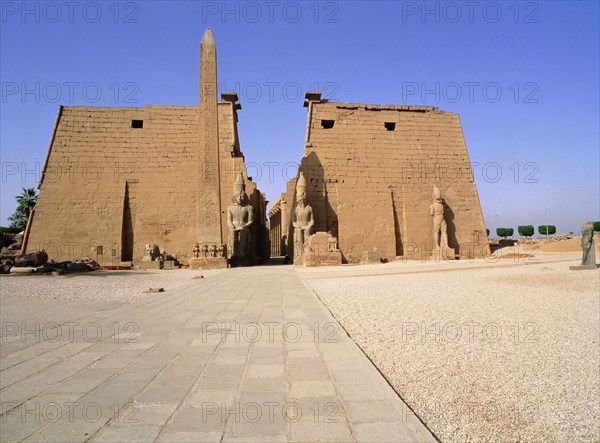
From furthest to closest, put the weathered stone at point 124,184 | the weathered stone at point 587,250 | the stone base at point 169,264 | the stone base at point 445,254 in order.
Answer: the stone base at point 445,254
the weathered stone at point 124,184
the stone base at point 169,264
the weathered stone at point 587,250

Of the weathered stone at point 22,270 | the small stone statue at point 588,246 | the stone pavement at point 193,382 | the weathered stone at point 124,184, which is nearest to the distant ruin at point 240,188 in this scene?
the weathered stone at point 124,184

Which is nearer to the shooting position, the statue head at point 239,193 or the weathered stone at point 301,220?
the weathered stone at point 301,220

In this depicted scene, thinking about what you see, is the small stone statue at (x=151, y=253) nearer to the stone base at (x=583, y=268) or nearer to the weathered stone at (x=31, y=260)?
the weathered stone at (x=31, y=260)

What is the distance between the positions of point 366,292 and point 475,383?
4.10m

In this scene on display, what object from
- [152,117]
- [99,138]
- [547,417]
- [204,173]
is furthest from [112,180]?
[547,417]

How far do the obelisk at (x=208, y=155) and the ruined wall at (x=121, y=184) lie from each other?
8.30 feet

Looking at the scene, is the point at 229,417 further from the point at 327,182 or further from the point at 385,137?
the point at 385,137

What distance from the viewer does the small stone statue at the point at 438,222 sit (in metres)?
17.3

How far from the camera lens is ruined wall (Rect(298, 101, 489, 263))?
17.5 meters

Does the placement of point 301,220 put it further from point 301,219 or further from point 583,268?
point 583,268

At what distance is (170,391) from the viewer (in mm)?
2322

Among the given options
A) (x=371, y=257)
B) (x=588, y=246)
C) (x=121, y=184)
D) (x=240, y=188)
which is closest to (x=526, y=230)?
(x=371, y=257)

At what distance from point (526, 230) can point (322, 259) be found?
3198cm

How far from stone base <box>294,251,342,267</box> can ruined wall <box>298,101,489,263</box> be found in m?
2.68
